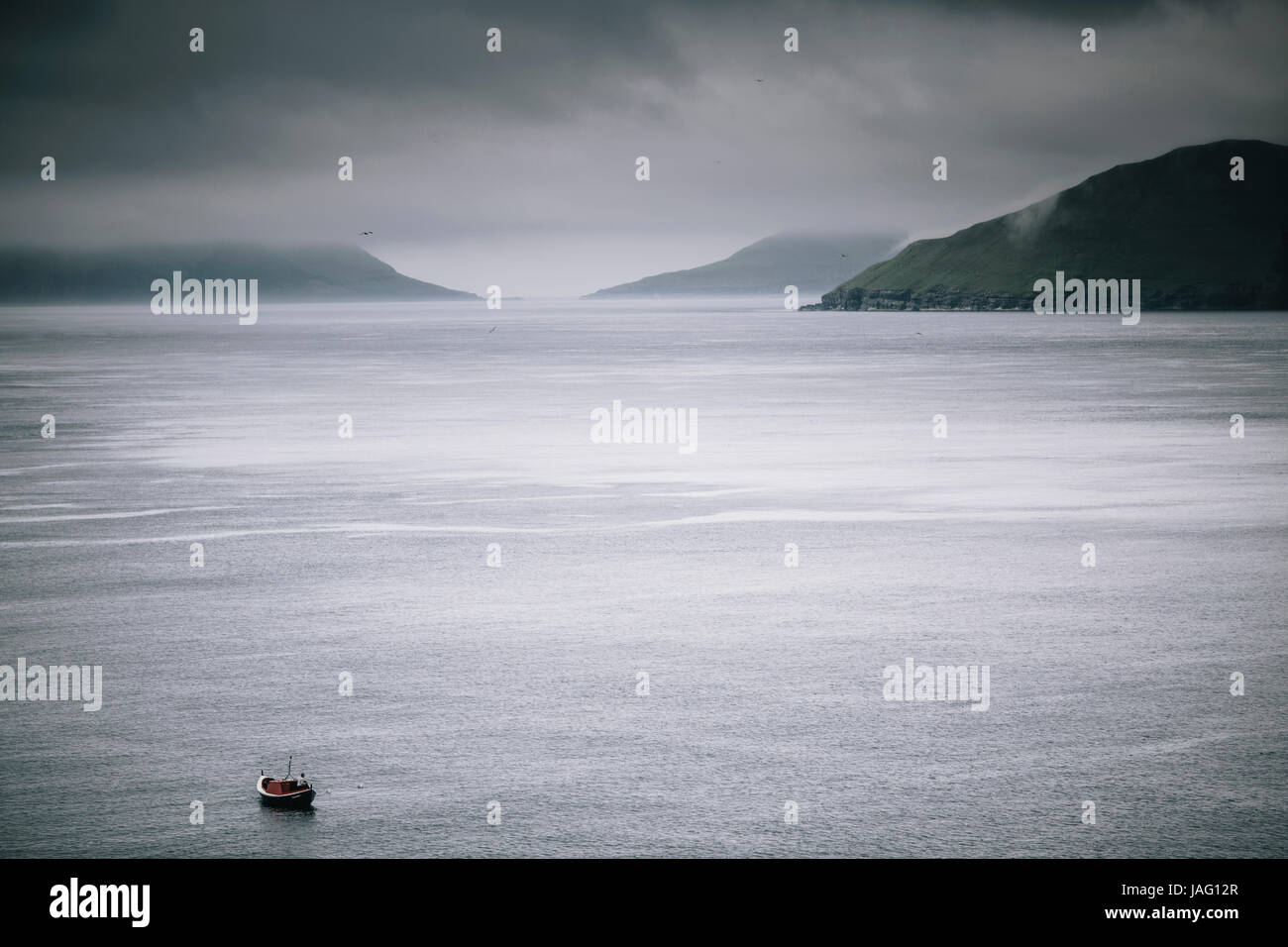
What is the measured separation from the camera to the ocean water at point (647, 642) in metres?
23.1

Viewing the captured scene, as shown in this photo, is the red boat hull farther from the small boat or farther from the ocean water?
the ocean water

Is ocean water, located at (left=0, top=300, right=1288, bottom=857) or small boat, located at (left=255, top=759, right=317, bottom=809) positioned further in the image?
ocean water, located at (left=0, top=300, right=1288, bottom=857)

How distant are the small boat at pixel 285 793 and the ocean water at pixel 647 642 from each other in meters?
0.37

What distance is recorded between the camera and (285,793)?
23.0 m

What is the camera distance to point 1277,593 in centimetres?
3644

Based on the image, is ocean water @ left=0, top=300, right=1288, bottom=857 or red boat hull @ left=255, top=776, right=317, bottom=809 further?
ocean water @ left=0, top=300, right=1288, bottom=857

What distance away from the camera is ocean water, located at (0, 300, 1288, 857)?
2312 cm

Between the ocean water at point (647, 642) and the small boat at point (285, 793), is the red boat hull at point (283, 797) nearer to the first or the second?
the small boat at point (285, 793)

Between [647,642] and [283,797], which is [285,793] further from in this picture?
[647,642]

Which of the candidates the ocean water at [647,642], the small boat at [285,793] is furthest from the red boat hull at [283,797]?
the ocean water at [647,642]

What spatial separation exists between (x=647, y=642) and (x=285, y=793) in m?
11.2

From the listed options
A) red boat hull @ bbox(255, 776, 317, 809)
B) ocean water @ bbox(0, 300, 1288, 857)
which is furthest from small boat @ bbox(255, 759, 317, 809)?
ocean water @ bbox(0, 300, 1288, 857)

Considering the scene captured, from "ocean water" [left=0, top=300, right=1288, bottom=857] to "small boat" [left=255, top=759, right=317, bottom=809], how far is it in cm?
37

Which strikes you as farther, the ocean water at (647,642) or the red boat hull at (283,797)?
the ocean water at (647,642)
